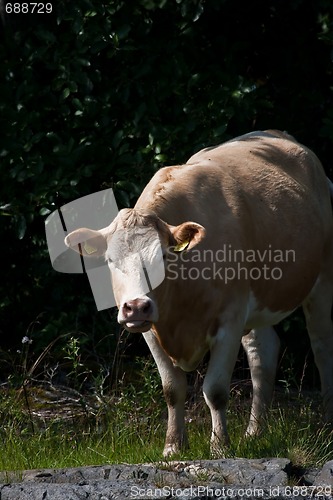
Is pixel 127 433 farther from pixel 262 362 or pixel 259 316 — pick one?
pixel 262 362

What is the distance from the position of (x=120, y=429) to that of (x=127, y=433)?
0.28 ft

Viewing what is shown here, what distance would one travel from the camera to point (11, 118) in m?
7.90

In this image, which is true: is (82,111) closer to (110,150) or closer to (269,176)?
(110,150)

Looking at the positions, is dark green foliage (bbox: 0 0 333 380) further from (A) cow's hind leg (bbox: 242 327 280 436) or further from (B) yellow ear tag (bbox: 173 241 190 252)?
(B) yellow ear tag (bbox: 173 241 190 252)

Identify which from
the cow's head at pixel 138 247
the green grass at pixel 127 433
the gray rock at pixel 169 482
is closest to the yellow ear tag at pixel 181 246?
the cow's head at pixel 138 247

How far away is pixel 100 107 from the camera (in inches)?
317

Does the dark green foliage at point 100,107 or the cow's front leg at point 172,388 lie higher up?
the dark green foliage at point 100,107

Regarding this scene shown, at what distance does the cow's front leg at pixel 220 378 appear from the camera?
6262mm

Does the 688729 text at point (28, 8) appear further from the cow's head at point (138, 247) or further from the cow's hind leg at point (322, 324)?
the cow's hind leg at point (322, 324)

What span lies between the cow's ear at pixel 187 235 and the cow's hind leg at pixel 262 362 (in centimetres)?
165

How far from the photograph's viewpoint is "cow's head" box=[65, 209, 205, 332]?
5.79 meters

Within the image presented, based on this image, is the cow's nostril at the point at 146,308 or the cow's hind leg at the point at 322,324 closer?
the cow's nostril at the point at 146,308

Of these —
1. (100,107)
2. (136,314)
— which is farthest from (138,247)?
(100,107)

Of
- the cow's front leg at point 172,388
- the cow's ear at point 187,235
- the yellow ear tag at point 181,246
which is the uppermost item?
the cow's ear at point 187,235
